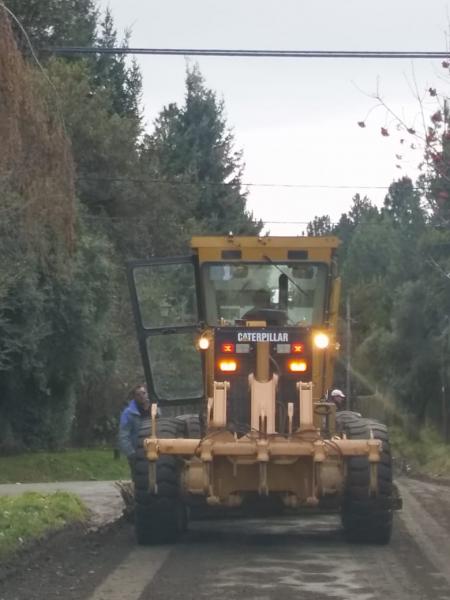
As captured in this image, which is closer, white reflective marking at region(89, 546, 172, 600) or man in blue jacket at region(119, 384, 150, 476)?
white reflective marking at region(89, 546, 172, 600)

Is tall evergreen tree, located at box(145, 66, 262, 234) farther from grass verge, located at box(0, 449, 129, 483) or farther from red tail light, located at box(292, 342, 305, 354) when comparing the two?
red tail light, located at box(292, 342, 305, 354)

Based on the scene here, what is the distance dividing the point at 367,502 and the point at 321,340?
7.25 feet

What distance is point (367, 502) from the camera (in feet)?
44.0

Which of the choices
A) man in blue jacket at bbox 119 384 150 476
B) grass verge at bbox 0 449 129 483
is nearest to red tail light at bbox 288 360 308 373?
man in blue jacket at bbox 119 384 150 476

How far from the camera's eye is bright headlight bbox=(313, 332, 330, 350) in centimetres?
1468

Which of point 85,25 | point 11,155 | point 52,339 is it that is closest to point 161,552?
point 11,155

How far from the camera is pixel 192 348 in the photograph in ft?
50.3

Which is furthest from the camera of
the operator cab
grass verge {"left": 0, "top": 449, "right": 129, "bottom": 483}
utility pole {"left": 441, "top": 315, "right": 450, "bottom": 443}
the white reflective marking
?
utility pole {"left": 441, "top": 315, "right": 450, "bottom": 443}

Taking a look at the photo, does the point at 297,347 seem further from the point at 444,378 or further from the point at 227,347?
the point at 444,378

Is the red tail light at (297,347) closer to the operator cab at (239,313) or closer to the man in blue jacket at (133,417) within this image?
the operator cab at (239,313)

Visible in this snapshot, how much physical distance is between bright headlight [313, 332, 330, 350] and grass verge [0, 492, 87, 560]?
→ 3.71 m

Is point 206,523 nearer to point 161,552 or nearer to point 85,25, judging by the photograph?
point 161,552

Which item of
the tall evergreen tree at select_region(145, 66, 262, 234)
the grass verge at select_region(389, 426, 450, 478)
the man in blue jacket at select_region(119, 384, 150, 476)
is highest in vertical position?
the tall evergreen tree at select_region(145, 66, 262, 234)

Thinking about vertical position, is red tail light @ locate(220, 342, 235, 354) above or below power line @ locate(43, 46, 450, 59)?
below
